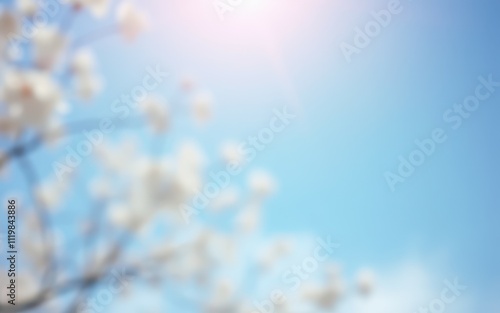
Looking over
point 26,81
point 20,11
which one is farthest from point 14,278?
point 20,11

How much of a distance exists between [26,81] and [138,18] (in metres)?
0.45

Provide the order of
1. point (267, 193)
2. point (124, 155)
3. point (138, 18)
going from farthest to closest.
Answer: point (267, 193) < point (124, 155) < point (138, 18)

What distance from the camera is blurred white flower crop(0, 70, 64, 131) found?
1.21 meters

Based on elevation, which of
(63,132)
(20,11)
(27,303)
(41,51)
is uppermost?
(20,11)

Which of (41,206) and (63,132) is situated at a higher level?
(63,132)

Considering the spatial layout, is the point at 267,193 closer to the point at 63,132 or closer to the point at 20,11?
the point at 63,132

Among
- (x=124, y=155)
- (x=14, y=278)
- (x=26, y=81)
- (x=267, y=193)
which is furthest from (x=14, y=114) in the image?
(x=267, y=193)

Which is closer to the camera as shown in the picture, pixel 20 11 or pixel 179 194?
pixel 20 11

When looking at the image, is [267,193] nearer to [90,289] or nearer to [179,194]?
[179,194]

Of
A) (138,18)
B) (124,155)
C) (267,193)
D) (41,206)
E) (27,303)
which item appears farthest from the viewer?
(267,193)

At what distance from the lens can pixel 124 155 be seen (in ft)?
5.60

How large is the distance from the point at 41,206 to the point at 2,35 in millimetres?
485

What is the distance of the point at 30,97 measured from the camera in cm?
123

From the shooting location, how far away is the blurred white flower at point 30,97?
1.21 metres
